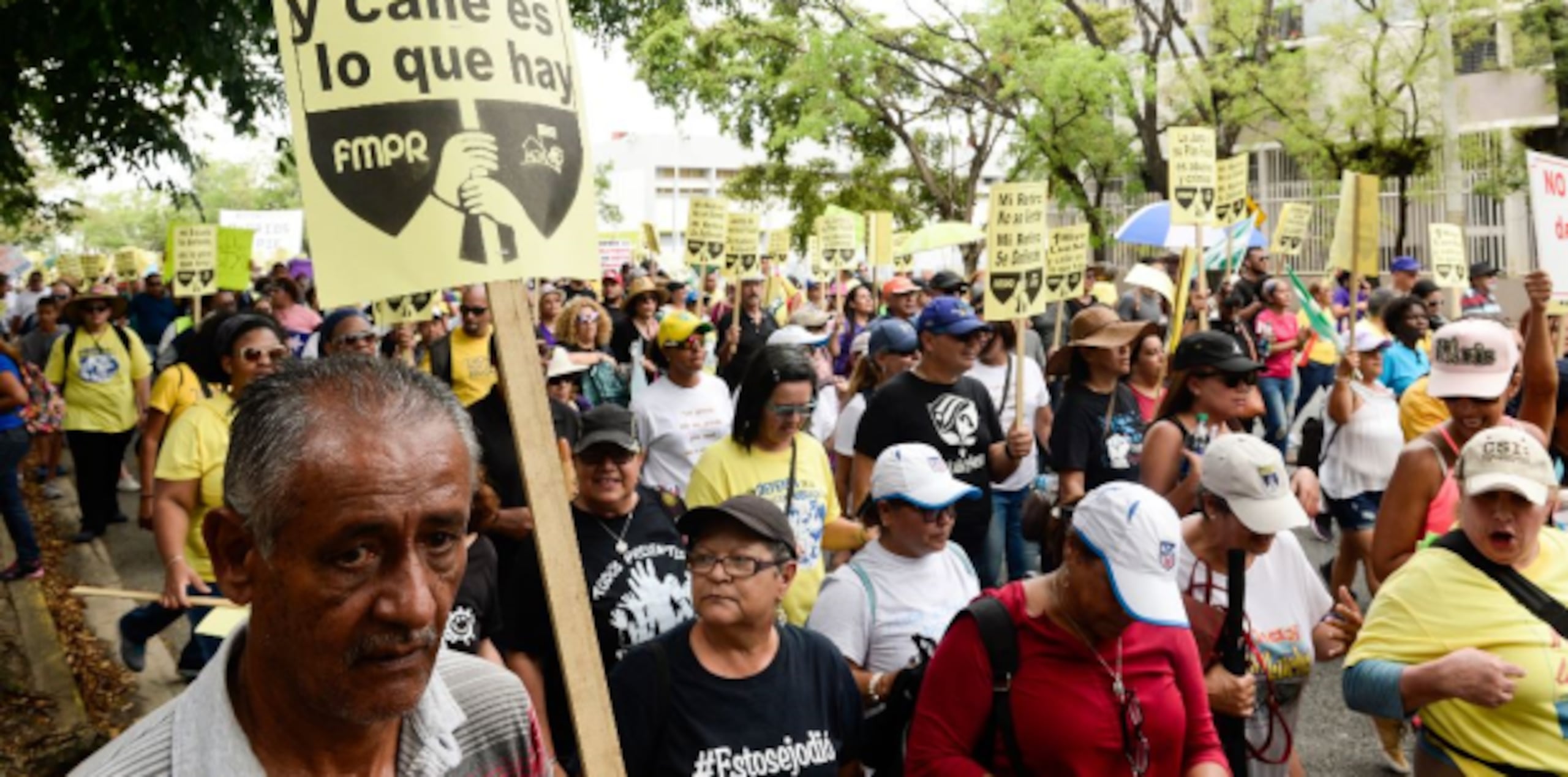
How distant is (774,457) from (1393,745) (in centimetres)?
281

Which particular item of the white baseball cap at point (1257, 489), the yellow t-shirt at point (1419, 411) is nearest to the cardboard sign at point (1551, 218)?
the yellow t-shirt at point (1419, 411)

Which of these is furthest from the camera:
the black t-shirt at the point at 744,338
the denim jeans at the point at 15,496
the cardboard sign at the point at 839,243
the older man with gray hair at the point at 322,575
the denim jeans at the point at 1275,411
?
the cardboard sign at the point at 839,243

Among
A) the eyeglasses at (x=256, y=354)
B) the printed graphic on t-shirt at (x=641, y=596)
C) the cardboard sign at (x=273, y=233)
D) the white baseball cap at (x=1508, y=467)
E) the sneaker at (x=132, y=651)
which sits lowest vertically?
the sneaker at (x=132, y=651)

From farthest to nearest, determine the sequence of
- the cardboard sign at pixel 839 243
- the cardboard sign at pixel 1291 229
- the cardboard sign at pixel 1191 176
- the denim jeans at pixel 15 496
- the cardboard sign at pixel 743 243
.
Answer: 1. the cardboard sign at pixel 839 243
2. the cardboard sign at pixel 1291 229
3. the cardboard sign at pixel 743 243
4. the cardboard sign at pixel 1191 176
5. the denim jeans at pixel 15 496

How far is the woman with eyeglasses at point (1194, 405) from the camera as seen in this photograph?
200 inches

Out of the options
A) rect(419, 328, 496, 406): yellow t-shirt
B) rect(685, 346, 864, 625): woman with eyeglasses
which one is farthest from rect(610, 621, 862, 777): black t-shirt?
rect(419, 328, 496, 406): yellow t-shirt

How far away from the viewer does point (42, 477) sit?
515 inches

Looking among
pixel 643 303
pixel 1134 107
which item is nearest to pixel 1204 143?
pixel 643 303

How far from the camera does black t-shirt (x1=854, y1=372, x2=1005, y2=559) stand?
5.71 m

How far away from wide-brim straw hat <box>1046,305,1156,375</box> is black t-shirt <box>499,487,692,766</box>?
2.59 meters

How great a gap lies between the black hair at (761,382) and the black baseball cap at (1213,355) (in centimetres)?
142

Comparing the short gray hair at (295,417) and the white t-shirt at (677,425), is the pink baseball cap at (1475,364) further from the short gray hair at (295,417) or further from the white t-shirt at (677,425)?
the short gray hair at (295,417)

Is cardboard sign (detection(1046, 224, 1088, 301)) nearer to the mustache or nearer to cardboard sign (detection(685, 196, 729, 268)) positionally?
cardboard sign (detection(685, 196, 729, 268))

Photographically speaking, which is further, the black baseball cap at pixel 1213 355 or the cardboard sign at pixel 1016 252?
the cardboard sign at pixel 1016 252
